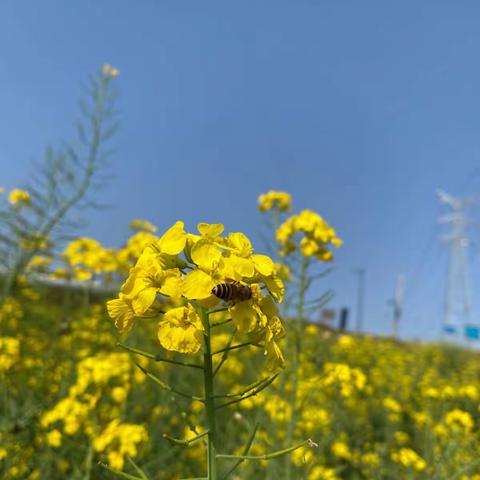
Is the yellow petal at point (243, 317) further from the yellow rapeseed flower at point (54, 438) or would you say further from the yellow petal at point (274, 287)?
the yellow rapeseed flower at point (54, 438)

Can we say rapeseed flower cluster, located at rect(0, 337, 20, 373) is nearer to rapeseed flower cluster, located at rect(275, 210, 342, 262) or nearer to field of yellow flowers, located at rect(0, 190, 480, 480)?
field of yellow flowers, located at rect(0, 190, 480, 480)

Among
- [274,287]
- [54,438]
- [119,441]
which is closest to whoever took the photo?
[274,287]

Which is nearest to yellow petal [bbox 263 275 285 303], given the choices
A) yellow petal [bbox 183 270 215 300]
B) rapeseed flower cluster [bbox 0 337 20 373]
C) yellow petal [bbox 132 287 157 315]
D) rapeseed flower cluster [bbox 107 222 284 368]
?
rapeseed flower cluster [bbox 107 222 284 368]

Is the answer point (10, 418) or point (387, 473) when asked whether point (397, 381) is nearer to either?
point (387, 473)

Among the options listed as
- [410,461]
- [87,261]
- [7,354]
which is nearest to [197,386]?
[87,261]

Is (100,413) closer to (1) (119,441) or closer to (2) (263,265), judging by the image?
(1) (119,441)

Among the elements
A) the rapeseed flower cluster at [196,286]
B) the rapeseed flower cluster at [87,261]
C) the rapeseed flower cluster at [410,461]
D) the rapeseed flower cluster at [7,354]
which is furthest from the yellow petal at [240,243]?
the rapeseed flower cluster at [87,261]

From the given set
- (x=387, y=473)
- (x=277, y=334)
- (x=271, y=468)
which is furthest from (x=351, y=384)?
(x=277, y=334)
